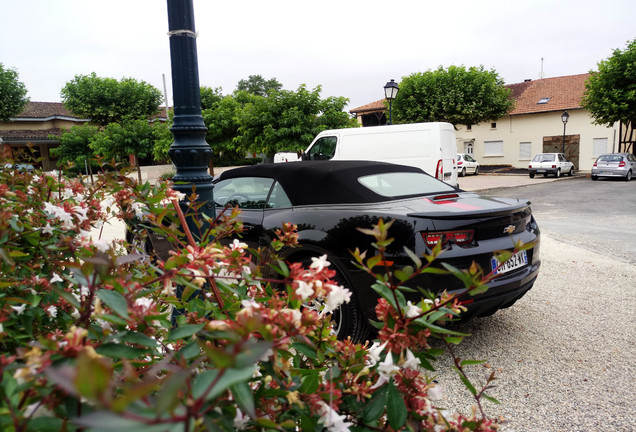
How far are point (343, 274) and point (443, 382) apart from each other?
3.30ft

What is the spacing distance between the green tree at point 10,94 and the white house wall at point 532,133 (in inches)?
1467

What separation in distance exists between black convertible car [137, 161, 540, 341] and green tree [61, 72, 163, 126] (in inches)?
1657

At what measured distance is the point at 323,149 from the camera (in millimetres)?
14461

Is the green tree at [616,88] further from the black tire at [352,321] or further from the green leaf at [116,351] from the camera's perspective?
the green leaf at [116,351]

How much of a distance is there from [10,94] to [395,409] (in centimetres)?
4760

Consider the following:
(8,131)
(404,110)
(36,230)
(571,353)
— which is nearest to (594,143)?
(404,110)

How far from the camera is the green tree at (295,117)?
66.9ft

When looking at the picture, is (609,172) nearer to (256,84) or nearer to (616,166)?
(616,166)

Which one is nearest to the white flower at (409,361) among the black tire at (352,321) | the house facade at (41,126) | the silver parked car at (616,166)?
the black tire at (352,321)

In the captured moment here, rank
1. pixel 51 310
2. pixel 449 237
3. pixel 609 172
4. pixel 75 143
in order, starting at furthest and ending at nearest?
pixel 75 143
pixel 609 172
pixel 449 237
pixel 51 310

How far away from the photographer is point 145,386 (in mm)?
517

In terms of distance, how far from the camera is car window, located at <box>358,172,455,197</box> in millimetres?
3854

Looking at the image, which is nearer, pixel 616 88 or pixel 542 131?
pixel 616 88

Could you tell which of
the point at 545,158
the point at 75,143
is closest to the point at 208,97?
the point at 75,143
